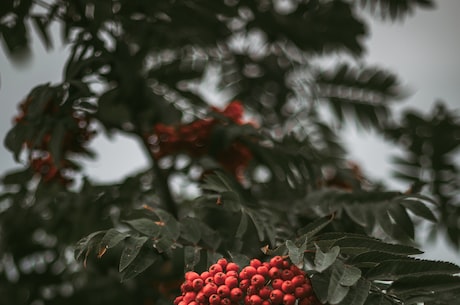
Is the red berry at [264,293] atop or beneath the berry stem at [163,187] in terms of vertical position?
atop

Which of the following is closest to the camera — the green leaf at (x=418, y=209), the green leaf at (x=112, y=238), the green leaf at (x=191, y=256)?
the green leaf at (x=112, y=238)

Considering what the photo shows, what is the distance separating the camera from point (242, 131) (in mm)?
2031

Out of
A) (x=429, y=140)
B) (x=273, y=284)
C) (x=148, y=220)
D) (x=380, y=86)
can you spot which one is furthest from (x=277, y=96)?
(x=273, y=284)

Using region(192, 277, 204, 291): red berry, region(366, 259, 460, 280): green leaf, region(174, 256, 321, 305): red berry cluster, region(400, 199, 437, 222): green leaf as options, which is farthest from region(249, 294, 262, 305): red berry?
region(400, 199, 437, 222): green leaf

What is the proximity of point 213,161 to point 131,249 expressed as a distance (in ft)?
2.48

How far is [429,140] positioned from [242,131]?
37.1 inches

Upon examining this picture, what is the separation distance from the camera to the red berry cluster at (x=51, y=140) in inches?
76.0

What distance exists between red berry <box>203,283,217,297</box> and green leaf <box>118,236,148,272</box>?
7.5 inches

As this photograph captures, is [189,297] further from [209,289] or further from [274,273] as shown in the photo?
[274,273]

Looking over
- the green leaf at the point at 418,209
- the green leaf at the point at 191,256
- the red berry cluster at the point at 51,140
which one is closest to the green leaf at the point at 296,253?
the green leaf at the point at 191,256

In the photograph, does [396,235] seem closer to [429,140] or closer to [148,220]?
[148,220]

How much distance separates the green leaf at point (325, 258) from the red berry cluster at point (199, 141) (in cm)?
89

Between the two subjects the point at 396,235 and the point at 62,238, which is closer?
the point at 396,235

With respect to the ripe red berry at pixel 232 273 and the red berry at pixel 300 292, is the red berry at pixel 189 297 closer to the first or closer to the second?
the ripe red berry at pixel 232 273
